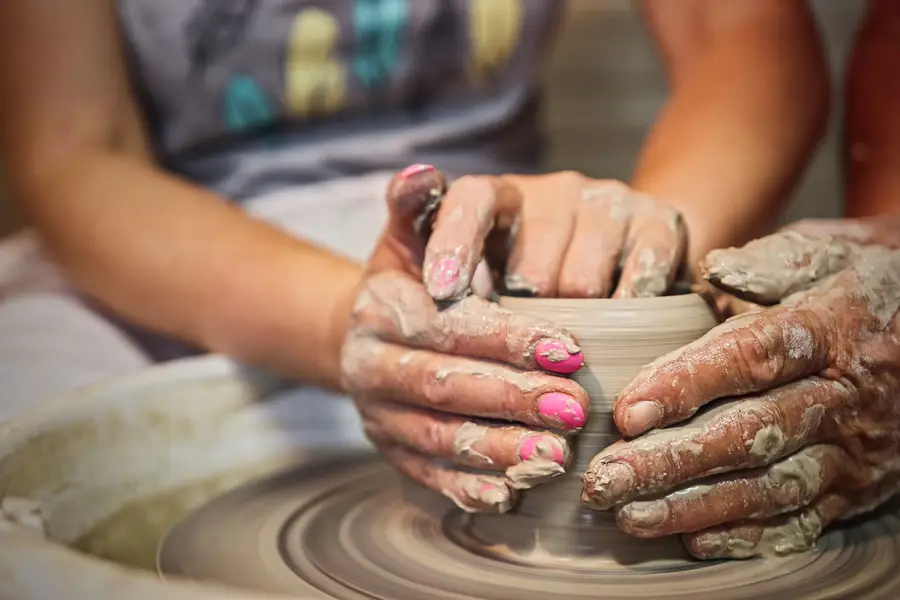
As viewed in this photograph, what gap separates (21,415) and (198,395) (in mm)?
191

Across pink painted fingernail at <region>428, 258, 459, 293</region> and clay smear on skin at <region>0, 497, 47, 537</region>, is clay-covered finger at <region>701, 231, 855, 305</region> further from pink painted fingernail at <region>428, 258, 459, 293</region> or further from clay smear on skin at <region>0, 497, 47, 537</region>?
clay smear on skin at <region>0, 497, 47, 537</region>

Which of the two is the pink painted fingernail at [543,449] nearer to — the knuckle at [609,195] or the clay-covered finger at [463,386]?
the clay-covered finger at [463,386]

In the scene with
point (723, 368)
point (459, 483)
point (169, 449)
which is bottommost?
point (169, 449)

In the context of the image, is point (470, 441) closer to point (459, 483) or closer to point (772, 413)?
point (459, 483)

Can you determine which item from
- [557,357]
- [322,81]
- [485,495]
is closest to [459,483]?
[485,495]

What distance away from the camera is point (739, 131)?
0.92 metres

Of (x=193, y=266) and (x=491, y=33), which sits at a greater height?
(x=491, y=33)

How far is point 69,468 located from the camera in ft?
2.53

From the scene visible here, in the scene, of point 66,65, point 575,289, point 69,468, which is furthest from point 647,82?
point 69,468

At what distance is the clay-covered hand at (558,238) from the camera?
24.8 inches

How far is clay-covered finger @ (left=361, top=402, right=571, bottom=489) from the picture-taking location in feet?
1.92

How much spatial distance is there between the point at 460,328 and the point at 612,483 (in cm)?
14

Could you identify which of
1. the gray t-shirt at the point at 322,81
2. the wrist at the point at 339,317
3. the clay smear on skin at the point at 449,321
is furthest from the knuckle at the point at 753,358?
the gray t-shirt at the point at 322,81

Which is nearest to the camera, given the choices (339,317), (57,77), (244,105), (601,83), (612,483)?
(612,483)
